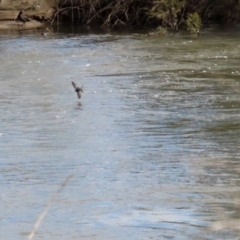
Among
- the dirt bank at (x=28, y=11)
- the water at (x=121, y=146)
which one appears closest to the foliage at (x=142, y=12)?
the dirt bank at (x=28, y=11)

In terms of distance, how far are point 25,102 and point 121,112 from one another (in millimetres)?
1305

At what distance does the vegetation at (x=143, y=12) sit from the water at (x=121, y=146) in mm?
4740

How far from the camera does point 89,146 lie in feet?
22.1

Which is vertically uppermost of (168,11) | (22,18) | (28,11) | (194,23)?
(168,11)

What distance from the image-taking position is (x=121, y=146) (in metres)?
6.71

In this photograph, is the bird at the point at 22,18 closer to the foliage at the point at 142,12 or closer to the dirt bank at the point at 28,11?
the dirt bank at the point at 28,11

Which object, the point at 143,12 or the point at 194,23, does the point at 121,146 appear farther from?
the point at 143,12

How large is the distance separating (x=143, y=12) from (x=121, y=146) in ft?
41.2

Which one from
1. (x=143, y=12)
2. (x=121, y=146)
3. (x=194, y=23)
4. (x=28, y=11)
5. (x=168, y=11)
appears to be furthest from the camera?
(x=28, y=11)

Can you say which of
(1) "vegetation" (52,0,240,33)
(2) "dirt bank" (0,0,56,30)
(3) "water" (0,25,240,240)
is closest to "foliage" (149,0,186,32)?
(1) "vegetation" (52,0,240,33)

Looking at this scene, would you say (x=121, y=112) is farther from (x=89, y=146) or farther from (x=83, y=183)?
(x=83, y=183)

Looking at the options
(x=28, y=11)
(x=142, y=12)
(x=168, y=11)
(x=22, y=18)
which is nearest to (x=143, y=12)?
(x=142, y=12)

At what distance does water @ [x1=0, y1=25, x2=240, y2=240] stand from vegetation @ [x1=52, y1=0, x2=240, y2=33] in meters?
4.74

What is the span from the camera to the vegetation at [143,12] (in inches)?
664
